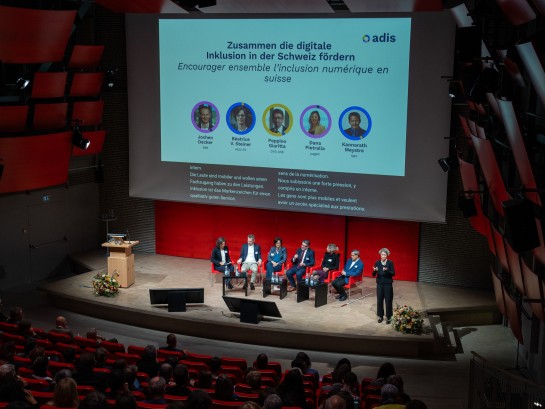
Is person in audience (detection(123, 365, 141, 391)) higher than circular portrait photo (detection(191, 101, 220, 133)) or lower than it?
lower

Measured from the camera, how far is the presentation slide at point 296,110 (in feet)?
40.0

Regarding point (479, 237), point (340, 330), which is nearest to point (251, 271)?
point (340, 330)

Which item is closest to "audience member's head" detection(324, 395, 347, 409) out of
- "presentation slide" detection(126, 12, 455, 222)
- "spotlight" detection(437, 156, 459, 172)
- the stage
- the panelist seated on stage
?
the stage

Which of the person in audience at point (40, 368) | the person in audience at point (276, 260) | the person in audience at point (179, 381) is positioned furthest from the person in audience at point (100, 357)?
the person in audience at point (276, 260)

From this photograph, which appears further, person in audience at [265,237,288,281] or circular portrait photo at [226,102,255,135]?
circular portrait photo at [226,102,255,135]

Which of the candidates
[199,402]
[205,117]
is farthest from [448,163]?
[199,402]

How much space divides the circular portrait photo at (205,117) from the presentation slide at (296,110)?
2 centimetres

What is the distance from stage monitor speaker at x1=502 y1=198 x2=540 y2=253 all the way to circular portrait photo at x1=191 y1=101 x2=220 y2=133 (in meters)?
8.37

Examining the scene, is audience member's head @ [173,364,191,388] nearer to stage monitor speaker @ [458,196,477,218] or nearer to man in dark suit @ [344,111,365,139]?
stage monitor speaker @ [458,196,477,218]

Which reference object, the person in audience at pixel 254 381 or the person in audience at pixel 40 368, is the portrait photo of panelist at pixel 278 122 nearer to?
the person in audience at pixel 254 381

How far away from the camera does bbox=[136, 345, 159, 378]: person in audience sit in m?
7.65

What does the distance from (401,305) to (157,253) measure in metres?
5.60

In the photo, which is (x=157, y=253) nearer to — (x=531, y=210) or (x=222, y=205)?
(x=222, y=205)

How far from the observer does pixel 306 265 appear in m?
12.4
